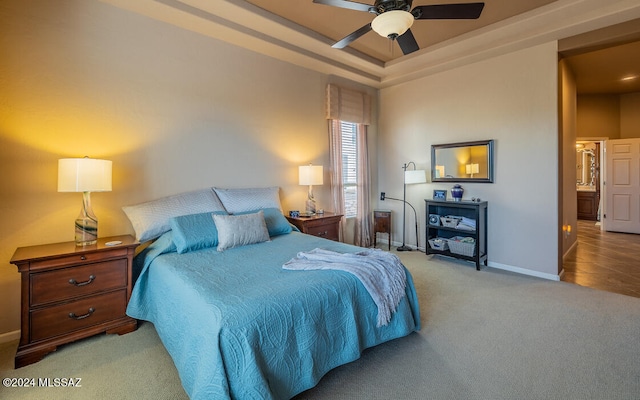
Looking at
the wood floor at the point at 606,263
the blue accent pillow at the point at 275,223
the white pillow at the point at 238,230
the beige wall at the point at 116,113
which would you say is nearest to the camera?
the beige wall at the point at 116,113

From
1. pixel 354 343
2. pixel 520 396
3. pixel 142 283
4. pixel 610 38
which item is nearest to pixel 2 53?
pixel 142 283

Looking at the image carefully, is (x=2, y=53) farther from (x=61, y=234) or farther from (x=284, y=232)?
(x=284, y=232)

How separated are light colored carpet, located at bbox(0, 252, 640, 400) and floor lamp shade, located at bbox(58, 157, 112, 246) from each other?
2.80 ft

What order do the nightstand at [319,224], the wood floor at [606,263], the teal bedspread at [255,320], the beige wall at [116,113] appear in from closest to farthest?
the teal bedspread at [255,320], the beige wall at [116,113], the wood floor at [606,263], the nightstand at [319,224]

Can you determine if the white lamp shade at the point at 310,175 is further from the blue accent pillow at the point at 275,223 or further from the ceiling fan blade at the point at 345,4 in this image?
the ceiling fan blade at the point at 345,4

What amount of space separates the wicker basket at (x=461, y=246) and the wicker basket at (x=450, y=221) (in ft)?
0.69

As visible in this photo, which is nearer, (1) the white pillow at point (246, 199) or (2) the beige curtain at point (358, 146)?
(1) the white pillow at point (246, 199)

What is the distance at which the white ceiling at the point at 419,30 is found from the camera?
2.85 meters

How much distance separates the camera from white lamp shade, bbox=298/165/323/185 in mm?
3887

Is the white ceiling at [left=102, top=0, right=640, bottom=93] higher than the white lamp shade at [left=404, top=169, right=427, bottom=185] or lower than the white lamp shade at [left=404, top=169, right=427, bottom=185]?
higher

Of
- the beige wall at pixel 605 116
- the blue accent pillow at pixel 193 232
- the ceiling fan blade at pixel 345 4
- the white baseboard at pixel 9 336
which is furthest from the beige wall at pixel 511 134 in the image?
the white baseboard at pixel 9 336

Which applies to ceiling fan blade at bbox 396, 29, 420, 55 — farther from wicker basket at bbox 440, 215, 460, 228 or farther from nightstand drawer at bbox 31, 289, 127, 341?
nightstand drawer at bbox 31, 289, 127, 341

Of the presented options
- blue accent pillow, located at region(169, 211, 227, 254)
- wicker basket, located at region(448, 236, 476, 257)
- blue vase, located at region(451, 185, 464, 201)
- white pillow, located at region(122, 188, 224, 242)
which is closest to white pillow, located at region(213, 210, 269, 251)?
blue accent pillow, located at region(169, 211, 227, 254)

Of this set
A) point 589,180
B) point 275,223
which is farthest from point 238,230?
point 589,180
